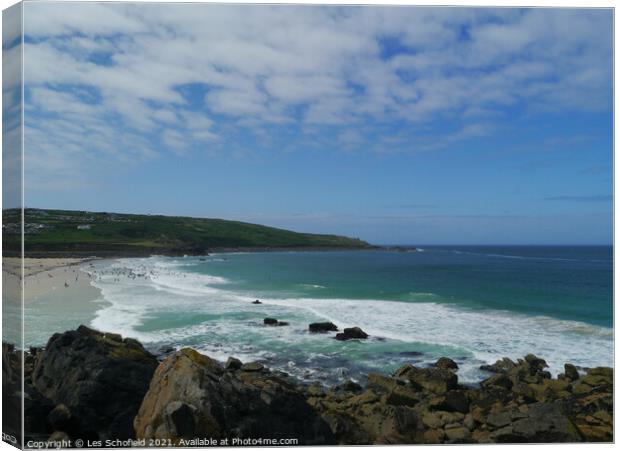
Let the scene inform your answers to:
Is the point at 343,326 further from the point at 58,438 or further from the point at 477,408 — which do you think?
the point at 58,438

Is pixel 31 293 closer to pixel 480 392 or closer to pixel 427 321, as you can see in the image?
→ pixel 480 392

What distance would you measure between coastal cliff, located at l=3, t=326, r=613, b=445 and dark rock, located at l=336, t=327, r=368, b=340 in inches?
86.5

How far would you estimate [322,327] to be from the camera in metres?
11.4

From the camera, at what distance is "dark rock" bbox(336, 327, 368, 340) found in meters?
11.0

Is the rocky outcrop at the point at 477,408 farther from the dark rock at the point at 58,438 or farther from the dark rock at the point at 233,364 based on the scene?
the dark rock at the point at 58,438

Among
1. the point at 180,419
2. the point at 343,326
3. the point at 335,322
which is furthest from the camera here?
the point at 335,322

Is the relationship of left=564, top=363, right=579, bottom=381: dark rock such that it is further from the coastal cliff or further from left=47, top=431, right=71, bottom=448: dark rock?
left=47, top=431, right=71, bottom=448: dark rock

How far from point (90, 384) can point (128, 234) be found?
11.4ft

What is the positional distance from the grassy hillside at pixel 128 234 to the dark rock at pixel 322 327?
90.9 inches

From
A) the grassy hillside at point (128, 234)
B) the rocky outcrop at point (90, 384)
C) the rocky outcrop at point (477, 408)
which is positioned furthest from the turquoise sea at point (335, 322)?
the grassy hillside at point (128, 234)

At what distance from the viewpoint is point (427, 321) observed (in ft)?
40.9

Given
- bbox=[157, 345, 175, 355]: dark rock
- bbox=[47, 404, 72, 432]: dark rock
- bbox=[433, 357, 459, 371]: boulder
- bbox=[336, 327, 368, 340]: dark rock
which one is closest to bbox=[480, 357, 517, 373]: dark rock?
bbox=[433, 357, 459, 371]: boulder

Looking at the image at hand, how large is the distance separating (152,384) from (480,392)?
19.4 feet

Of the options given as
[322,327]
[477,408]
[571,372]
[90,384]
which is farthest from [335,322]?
[90,384]
